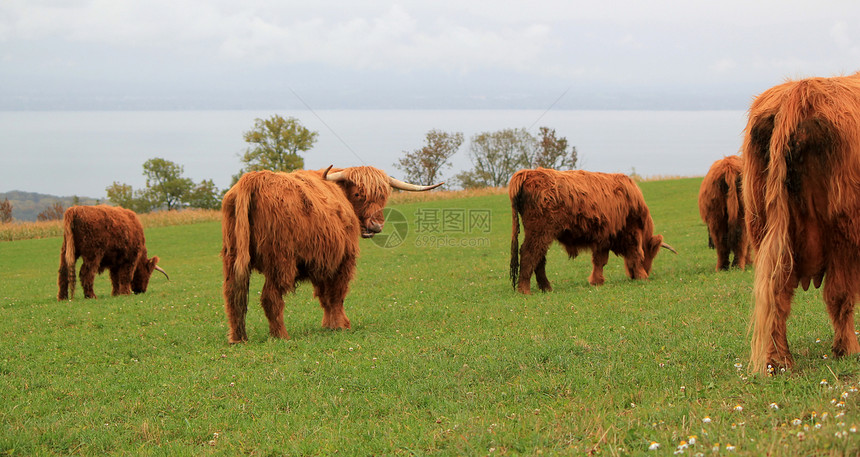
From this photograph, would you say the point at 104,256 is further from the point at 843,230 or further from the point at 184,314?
the point at 843,230

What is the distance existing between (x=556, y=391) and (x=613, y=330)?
2.23 meters

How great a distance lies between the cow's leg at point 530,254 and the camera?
11.3m

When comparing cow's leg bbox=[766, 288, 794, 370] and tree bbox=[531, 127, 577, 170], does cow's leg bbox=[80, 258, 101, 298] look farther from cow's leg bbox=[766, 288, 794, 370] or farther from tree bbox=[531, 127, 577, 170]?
tree bbox=[531, 127, 577, 170]

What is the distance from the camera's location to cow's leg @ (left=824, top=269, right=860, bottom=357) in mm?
4469

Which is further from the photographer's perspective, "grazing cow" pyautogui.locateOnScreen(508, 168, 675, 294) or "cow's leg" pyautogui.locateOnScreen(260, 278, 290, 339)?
"grazing cow" pyautogui.locateOnScreen(508, 168, 675, 294)

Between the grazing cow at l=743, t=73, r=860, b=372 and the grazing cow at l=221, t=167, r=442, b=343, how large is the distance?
4798 mm

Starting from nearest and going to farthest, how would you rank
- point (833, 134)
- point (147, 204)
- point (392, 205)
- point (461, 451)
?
1. point (461, 451)
2. point (833, 134)
3. point (392, 205)
4. point (147, 204)

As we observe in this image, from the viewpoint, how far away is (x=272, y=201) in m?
7.47

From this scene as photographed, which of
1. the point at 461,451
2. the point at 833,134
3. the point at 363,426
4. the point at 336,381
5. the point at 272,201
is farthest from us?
the point at 272,201

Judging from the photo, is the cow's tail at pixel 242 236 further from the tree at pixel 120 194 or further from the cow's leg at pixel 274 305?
the tree at pixel 120 194

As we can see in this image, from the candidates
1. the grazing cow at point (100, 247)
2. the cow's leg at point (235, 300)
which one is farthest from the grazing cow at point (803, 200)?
the grazing cow at point (100, 247)

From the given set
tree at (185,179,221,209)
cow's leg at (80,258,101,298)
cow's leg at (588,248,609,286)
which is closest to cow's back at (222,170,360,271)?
cow's leg at (588,248,609,286)

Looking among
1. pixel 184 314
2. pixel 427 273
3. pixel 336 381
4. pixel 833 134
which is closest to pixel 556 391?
pixel 336 381

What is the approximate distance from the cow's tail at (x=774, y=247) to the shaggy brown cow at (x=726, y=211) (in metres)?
8.21
